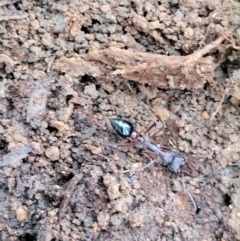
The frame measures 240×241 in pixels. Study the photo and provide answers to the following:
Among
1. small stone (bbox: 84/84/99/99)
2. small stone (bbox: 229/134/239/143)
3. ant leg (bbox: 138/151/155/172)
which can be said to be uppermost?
small stone (bbox: 229/134/239/143)

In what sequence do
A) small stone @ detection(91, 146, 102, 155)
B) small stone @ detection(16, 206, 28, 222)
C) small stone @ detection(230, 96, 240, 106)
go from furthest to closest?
1. small stone @ detection(230, 96, 240, 106)
2. small stone @ detection(91, 146, 102, 155)
3. small stone @ detection(16, 206, 28, 222)

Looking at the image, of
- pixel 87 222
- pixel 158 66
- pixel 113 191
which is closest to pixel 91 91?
pixel 158 66

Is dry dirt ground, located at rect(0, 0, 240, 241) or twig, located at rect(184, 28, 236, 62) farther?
twig, located at rect(184, 28, 236, 62)

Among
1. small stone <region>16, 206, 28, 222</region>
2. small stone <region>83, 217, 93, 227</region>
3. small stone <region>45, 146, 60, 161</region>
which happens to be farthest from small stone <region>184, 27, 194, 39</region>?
small stone <region>16, 206, 28, 222</region>

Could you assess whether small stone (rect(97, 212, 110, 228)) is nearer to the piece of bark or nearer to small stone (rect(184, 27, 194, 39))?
the piece of bark

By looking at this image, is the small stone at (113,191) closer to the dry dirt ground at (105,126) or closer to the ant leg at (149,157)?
the dry dirt ground at (105,126)

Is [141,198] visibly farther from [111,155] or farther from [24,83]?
[24,83]

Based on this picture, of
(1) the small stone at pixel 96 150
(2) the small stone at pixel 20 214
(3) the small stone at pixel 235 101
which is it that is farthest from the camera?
(3) the small stone at pixel 235 101

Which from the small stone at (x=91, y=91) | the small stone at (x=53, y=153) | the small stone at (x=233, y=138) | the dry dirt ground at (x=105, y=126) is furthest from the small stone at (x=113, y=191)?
the small stone at (x=233, y=138)
